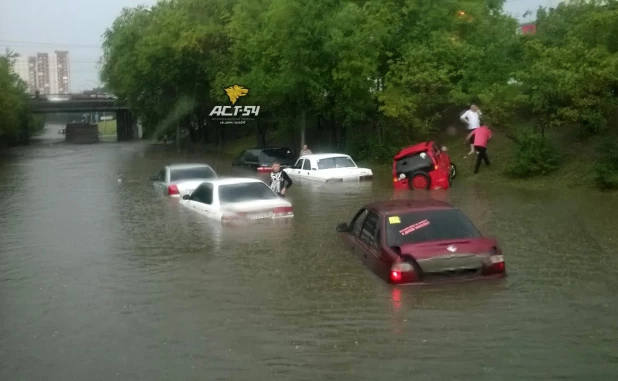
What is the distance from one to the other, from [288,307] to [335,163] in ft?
61.2

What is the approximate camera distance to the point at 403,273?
1061cm

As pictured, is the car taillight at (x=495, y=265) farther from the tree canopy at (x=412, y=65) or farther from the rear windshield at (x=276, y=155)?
the rear windshield at (x=276, y=155)

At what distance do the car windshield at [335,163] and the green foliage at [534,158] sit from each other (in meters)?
5.94

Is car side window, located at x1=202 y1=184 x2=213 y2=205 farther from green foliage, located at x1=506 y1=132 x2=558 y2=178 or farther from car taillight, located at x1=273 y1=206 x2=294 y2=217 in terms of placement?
green foliage, located at x1=506 y1=132 x2=558 y2=178

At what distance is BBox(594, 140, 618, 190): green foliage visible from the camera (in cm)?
2127

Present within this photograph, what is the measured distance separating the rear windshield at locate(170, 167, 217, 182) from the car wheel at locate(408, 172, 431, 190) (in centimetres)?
561

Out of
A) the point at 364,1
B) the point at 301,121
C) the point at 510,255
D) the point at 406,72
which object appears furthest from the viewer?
the point at 301,121

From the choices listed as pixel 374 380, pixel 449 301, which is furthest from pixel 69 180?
pixel 374 380

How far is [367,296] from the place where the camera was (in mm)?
10648

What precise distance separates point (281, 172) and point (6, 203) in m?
10.3

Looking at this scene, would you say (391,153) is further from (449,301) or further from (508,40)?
(449,301)

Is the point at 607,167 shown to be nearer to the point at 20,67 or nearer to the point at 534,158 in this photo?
the point at 534,158

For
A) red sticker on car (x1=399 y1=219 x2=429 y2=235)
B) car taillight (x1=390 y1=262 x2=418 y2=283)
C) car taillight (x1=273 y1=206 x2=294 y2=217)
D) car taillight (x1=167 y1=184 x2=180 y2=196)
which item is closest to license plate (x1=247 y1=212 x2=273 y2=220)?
car taillight (x1=273 y1=206 x2=294 y2=217)

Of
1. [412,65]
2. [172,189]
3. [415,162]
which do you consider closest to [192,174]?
[172,189]
